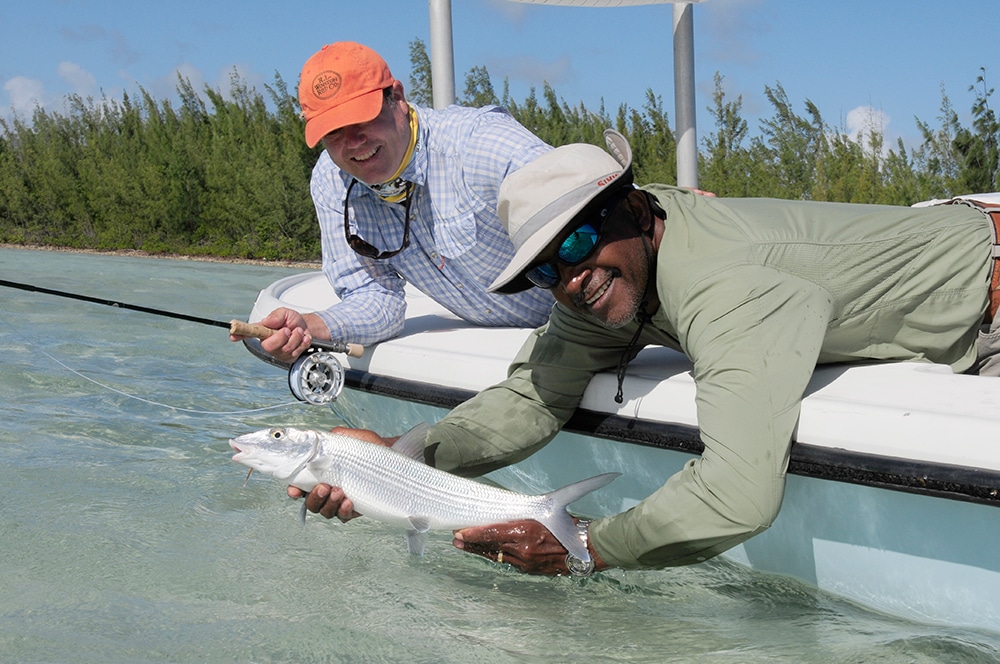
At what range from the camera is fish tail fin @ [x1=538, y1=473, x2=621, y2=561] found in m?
2.02

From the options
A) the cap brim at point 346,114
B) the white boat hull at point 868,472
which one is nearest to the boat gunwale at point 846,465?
the white boat hull at point 868,472

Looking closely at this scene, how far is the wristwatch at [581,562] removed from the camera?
2.03m

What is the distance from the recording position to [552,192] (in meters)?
2.00

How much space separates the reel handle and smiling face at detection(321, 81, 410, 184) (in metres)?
0.51

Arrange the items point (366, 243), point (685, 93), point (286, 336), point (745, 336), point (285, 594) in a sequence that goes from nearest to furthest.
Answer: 1. point (745, 336)
2. point (285, 594)
3. point (286, 336)
4. point (366, 243)
5. point (685, 93)

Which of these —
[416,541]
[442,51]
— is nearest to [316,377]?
[416,541]

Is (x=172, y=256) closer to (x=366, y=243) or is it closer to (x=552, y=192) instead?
(x=366, y=243)

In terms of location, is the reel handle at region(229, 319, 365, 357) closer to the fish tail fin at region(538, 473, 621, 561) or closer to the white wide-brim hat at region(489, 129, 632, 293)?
the white wide-brim hat at region(489, 129, 632, 293)

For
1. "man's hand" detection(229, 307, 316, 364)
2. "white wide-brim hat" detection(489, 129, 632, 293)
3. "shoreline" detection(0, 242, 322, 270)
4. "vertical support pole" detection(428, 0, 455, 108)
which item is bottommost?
"man's hand" detection(229, 307, 316, 364)

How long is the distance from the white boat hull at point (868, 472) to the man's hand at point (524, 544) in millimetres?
425

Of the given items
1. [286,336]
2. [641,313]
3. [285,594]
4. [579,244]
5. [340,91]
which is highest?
[340,91]

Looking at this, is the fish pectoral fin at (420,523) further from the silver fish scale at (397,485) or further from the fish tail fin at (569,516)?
the fish tail fin at (569,516)

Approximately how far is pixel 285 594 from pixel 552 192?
4.10ft

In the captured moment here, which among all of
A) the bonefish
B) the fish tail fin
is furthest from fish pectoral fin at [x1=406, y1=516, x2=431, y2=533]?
the fish tail fin
